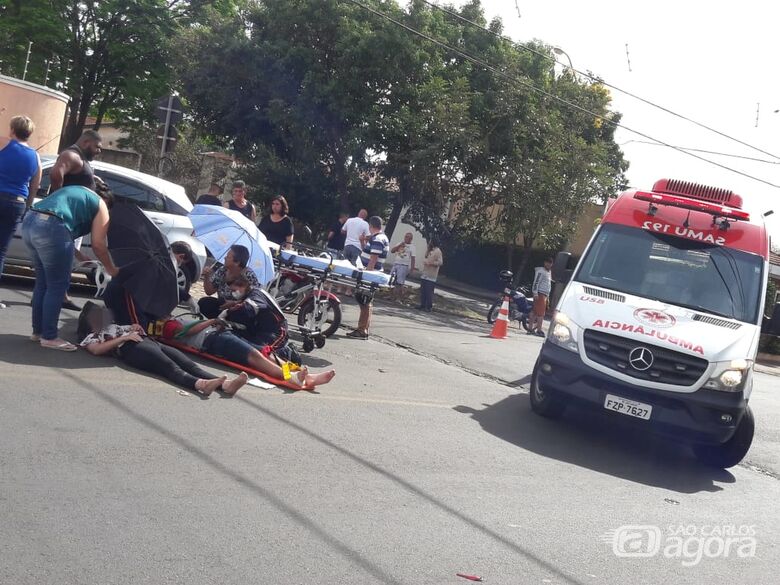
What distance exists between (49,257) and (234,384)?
196 cm

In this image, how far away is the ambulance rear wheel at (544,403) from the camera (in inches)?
380

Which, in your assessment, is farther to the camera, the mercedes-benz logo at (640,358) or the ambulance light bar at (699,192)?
the ambulance light bar at (699,192)

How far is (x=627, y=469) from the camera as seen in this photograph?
839cm

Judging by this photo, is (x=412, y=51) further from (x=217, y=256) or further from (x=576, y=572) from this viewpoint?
(x=576, y=572)

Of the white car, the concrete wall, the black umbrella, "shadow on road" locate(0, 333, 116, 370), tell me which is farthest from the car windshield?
the concrete wall

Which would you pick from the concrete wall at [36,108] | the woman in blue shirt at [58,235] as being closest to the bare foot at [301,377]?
the woman in blue shirt at [58,235]

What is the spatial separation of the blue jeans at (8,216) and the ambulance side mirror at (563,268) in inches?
221

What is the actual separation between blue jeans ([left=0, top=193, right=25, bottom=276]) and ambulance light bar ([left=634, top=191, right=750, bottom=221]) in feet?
21.5

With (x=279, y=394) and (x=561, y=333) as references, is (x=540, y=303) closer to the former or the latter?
(x=561, y=333)

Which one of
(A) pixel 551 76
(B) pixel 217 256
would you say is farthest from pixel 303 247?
(A) pixel 551 76

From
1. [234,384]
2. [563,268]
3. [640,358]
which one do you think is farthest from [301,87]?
[234,384]

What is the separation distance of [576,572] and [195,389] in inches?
150

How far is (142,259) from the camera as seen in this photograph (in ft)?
27.6

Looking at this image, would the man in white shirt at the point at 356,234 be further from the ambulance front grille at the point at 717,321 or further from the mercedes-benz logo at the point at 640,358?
the mercedes-benz logo at the point at 640,358
